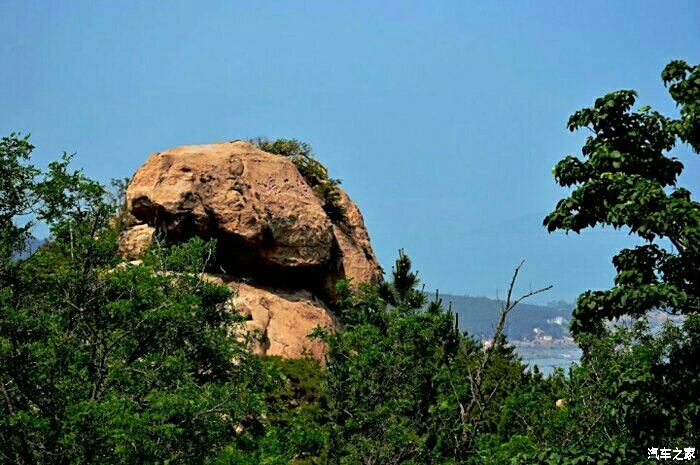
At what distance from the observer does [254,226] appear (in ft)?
128

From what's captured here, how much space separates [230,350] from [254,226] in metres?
21.3

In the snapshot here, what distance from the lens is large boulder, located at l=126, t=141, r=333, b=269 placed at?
126 ft

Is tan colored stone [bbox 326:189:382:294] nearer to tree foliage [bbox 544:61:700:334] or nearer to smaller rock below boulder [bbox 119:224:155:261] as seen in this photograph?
smaller rock below boulder [bbox 119:224:155:261]

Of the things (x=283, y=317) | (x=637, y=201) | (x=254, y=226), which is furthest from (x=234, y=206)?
(x=637, y=201)

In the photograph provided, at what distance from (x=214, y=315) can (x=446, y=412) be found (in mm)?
6570

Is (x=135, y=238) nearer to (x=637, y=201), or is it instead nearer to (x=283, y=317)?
(x=283, y=317)

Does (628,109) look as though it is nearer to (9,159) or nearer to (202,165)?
(9,159)

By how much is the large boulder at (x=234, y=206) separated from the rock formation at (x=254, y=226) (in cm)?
5

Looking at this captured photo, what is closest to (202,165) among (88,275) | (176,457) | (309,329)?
(309,329)

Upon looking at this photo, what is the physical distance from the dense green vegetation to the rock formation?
17.7 metres

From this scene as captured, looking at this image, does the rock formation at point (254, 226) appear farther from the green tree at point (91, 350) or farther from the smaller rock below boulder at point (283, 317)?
the green tree at point (91, 350)

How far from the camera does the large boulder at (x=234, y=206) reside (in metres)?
38.5

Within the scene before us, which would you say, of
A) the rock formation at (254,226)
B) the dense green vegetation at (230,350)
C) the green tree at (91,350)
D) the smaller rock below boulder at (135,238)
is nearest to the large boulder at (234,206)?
the rock formation at (254,226)

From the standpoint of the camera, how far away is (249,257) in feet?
129
